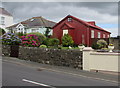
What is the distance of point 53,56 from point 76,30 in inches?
764

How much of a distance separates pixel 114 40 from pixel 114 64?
17716mm

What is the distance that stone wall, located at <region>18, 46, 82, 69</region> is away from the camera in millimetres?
12636

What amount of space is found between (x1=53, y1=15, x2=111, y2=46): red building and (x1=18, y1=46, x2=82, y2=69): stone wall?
17.6 meters

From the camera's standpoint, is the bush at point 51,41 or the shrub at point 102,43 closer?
the shrub at point 102,43

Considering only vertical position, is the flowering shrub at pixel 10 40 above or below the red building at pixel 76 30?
below

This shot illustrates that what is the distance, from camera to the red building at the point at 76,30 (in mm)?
30984

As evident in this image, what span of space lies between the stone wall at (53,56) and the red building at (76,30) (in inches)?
694

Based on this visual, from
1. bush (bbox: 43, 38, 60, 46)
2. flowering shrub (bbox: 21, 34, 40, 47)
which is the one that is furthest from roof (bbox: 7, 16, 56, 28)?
flowering shrub (bbox: 21, 34, 40, 47)

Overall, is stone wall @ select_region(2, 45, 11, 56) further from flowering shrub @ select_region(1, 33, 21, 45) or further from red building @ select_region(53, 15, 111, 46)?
red building @ select_region(53, 15, 111, 46)

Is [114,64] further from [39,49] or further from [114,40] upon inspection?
[114,40]

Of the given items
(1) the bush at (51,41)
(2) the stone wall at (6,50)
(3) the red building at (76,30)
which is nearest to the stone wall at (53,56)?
(2) the stone wall at (6,50)

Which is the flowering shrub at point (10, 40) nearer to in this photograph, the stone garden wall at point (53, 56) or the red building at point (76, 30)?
Answer: the stone garden wall at point (53, 56)

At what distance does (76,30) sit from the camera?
106 feet

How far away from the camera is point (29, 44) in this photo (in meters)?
16.2
